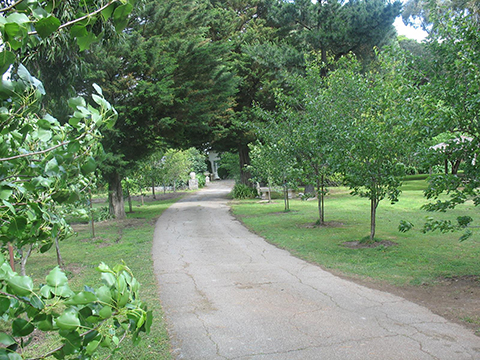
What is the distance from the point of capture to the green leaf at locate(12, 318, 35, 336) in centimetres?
129

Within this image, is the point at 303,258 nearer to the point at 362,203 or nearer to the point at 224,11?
the point at 362,203

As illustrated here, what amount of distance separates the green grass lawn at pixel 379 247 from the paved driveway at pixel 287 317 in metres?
0.95

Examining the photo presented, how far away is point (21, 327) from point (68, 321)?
23 centimetres

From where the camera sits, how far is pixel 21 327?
1303 millimetres

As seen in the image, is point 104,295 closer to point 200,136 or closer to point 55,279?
point 55,279

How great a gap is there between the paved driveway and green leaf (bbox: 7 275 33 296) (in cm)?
347

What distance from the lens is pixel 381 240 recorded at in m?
10.4

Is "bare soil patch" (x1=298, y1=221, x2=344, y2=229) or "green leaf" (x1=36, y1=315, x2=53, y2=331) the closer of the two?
"green leaf" (x1=36, y1=315, x2=53, y2=331)

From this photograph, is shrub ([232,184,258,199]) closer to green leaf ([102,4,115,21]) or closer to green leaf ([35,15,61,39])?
green leaf ([102,4,115,21])

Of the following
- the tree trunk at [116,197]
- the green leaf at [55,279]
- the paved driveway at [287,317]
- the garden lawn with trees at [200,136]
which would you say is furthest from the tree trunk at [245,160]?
the green leaf at [55,279]

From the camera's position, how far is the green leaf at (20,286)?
1.21 metres

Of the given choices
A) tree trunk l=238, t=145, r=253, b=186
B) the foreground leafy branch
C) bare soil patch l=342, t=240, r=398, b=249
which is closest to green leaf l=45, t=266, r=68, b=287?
the foreground leafy branch

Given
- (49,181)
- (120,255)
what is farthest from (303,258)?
(49,181)

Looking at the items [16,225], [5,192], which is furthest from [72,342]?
[5,192]
